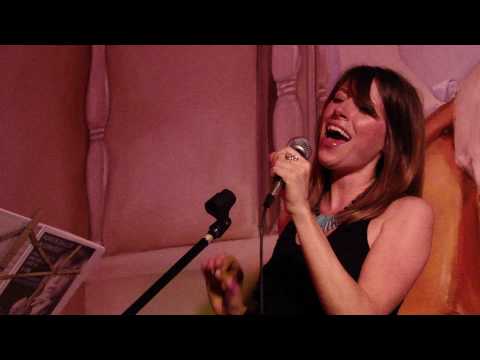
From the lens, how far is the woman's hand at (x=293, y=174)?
4.71ft

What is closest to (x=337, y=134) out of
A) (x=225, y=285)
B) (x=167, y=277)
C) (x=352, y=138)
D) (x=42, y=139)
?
(x=352, y=138)

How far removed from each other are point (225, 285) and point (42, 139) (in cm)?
83

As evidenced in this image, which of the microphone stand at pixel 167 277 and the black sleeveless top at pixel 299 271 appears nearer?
the microphone stand at pixel 167 277

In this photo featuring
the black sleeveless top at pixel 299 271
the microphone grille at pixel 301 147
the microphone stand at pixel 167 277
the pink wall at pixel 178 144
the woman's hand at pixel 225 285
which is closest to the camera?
the microphone stand at pixel 167 277

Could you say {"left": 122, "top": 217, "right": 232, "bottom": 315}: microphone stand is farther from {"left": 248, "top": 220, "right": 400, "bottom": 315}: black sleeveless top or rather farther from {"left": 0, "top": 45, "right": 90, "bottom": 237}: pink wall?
{"left": 0, "top": 45, "right": 90, "bottom": 237}: pink wall

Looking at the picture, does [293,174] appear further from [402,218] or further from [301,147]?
[402,218]

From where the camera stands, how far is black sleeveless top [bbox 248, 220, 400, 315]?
62.1 inches

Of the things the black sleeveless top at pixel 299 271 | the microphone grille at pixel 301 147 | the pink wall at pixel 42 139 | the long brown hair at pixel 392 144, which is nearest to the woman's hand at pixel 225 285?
the black sleeveless top at pixel 299 271

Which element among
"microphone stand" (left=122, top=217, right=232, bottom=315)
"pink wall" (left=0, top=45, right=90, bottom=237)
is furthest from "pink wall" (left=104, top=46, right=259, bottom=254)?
"microphone stand" (left=122, top=217, right=232, bottom=315)

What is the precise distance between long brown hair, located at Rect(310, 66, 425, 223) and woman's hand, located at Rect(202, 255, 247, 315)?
272mm

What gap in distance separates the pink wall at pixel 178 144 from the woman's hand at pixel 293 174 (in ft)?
1.84

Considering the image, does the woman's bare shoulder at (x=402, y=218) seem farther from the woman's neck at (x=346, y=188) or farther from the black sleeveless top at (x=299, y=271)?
the woman's neck at (x=346, y=188)
